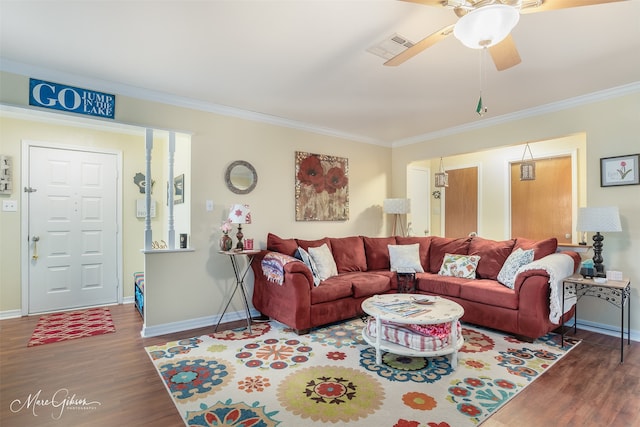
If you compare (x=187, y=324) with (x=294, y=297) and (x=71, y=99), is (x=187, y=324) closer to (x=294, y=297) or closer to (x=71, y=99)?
(x=294, y=297)

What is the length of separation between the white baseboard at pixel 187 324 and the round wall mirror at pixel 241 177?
1482mm

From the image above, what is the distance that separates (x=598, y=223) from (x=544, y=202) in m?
2.01

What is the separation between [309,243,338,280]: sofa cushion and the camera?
386cm

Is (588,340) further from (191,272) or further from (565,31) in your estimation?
(191,272)

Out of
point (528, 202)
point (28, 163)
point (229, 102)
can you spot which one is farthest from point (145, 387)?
point (528, 202)

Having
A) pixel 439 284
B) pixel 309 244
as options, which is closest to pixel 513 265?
pixel 439 284

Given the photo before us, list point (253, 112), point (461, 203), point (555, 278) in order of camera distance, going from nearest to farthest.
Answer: point (555, 278)
point (253, 112)
point (461, 203)

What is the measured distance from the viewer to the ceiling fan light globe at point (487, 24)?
1.49 m

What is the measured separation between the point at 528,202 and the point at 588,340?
2483mm

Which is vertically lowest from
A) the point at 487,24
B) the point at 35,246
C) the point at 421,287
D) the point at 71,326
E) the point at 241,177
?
the point at 71,326

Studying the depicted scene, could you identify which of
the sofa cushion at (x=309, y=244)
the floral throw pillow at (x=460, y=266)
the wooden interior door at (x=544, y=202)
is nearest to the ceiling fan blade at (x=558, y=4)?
the floral throw pillow at (x=460, y=266)

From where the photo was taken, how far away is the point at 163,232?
4.95 m

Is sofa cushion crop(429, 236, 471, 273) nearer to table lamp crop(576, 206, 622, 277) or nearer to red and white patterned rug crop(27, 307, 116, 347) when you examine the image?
table lamp crop(576, 206, 622, 277)

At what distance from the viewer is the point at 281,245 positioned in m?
3.95
